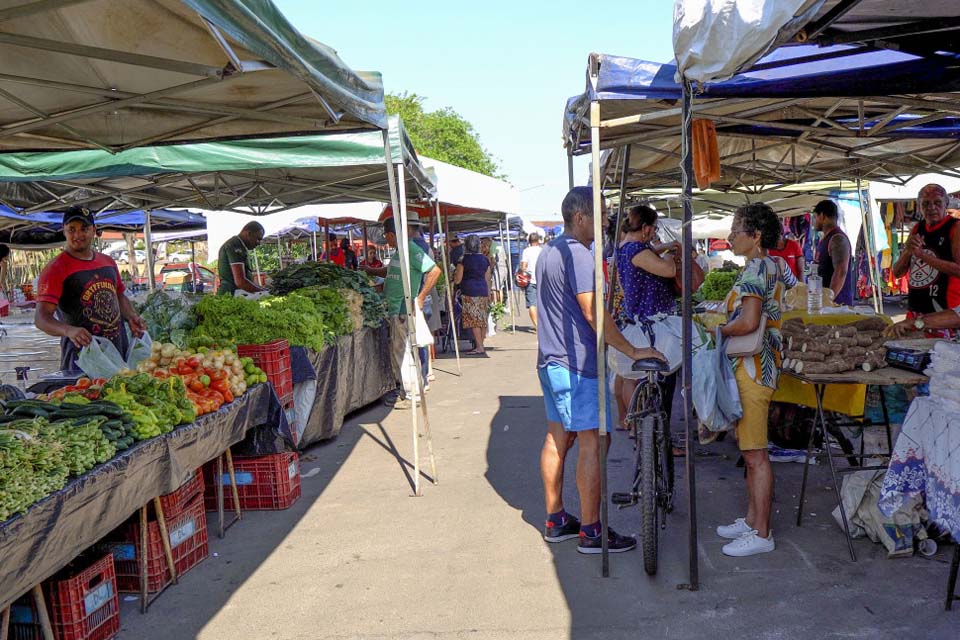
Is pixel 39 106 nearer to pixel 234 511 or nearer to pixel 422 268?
pixel 234 511

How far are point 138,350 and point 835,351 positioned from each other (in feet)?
17.0

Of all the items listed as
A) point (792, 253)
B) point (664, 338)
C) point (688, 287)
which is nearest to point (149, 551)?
point (688, 287)

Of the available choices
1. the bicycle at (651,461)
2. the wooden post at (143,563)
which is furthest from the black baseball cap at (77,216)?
the bicycle at (651,461)

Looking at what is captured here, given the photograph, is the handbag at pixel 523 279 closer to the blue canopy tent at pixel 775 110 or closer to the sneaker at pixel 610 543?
the blue canopy tent at pixel 775 110

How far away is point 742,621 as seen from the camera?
13.1 ft

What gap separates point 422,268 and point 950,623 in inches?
260

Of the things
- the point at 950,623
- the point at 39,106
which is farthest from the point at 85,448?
the point at 950,623

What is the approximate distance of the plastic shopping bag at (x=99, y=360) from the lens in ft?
19.1

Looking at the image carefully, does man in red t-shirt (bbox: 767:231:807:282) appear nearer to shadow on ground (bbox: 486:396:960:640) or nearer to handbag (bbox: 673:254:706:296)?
handbag (bbox: 673:254:706:296)

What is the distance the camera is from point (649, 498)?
454 centimetres

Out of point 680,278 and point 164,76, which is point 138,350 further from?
point 680,278

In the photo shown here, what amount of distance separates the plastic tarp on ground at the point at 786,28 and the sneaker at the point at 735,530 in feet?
9.35

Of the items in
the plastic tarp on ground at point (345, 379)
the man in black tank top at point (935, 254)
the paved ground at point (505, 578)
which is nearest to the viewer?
the paved ground at point (505, 578)

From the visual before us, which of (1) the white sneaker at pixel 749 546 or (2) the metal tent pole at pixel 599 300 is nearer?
(2) the metal tent pole at pixel 599 300
